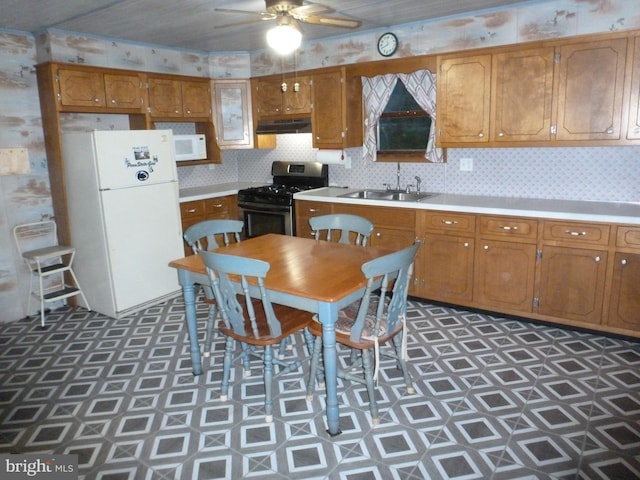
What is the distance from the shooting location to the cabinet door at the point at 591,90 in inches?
132

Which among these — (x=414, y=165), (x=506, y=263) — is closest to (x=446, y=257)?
(x=506, y=263)

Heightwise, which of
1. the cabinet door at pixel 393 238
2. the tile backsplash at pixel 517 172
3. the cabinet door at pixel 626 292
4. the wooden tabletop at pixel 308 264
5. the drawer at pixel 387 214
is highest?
the tile backsplash at pixel 517 172

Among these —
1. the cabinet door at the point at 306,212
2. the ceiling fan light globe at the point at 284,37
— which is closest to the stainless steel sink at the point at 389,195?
the cabinet door at the point at 306,212

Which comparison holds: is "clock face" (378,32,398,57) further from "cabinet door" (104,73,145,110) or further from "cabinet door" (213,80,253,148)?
"cabinet door" (104,73,145,110)

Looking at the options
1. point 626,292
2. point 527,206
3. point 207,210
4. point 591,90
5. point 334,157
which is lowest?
point 626,292

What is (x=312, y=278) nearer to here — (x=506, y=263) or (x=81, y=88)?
(x=506, y=263)

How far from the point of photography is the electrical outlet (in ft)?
14.3

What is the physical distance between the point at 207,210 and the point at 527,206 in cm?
318

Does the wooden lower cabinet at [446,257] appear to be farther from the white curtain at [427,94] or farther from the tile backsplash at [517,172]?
the white curtain at [427,94]

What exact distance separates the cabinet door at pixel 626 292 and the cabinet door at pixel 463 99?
1.38 meters

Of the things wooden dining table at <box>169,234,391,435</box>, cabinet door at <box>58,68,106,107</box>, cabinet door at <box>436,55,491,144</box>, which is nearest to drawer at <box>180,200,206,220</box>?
cabinet door at <box>58,68,106,107</box>

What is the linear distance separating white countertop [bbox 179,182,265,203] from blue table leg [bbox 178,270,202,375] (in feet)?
6.78

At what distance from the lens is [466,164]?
439cm

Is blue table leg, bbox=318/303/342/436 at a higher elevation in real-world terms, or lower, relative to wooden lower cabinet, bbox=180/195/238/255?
lower
